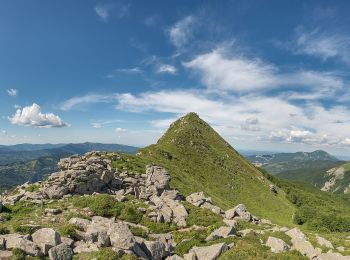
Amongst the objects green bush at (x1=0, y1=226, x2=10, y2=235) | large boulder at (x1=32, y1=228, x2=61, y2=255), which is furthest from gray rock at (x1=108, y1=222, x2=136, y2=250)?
green bush at (x1=0, y1=226, x2=10, y2=235)

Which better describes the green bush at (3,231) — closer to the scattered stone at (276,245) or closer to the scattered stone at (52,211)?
the scattered stone at (52,211)

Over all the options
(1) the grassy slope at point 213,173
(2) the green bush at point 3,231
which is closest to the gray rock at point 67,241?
(2) the green bush at point 3,231

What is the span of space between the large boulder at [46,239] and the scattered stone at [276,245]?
21.3m

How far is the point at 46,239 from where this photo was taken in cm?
2747

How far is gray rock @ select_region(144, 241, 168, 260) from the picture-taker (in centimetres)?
2983

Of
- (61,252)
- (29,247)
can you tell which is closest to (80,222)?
(61,252)

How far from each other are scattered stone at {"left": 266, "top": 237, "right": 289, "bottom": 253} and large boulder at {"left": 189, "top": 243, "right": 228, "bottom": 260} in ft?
21.2

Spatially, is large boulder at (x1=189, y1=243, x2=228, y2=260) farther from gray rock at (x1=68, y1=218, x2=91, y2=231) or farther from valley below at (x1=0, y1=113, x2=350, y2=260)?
gray rock at (x1=68, y1=218, x2=91, y2=231)

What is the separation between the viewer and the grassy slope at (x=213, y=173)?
9856 cm

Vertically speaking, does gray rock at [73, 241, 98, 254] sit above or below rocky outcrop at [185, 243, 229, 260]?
above

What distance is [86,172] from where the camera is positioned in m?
56.3

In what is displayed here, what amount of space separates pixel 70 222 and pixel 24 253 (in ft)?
30.1

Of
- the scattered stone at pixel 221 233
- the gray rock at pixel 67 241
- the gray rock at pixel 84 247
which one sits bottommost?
the scattered stone at pixel 221 233

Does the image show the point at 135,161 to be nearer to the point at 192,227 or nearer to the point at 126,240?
the point at 192,227
